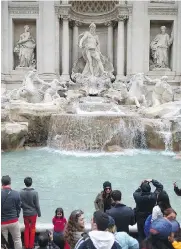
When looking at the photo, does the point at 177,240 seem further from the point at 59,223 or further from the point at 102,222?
the point at 59,223

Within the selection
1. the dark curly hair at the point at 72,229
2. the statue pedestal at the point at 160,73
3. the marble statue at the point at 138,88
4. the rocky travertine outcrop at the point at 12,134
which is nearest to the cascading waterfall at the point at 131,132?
the marble statue at the point at 138,88

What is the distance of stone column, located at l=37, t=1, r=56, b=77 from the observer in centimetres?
1728

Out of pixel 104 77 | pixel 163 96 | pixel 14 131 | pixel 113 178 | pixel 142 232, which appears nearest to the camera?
pixel 142 232

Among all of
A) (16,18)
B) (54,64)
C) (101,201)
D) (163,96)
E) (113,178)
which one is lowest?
(113,178)

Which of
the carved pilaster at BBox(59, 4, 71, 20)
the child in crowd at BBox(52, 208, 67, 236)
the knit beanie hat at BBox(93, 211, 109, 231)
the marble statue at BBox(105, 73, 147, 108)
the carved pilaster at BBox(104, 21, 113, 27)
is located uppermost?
the carved pilaster at BBox(59, 4, 71, 20)

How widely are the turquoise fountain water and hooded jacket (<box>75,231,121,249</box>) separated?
274cm

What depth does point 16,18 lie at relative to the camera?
1769 cm

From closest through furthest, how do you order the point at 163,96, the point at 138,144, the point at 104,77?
the point at 138,144, the point at 163,96, the point at 104,77

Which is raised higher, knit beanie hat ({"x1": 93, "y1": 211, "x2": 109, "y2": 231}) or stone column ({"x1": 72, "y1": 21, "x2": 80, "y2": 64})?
stone column ({"x1": 72, "y1": 21, "x2": 80, "y2": 64})

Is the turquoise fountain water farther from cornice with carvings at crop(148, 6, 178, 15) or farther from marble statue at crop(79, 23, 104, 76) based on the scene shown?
cornice with carvings at crop(148, 6, 178, 15)

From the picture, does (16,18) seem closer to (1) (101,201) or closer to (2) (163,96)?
(2) (163,96)

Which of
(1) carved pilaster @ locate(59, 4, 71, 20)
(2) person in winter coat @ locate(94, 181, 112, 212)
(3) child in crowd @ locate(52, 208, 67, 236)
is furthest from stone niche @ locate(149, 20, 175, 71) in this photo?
(3) child in crowd @ locate(52, 208, 67, 236)

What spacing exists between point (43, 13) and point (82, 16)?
2.00 meters

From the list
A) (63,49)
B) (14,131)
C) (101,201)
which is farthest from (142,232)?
(63,49)
